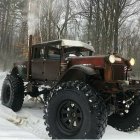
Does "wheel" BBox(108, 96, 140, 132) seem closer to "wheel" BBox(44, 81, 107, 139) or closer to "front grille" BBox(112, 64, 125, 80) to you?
"front grille" BBox(112, 64, 125, 80)

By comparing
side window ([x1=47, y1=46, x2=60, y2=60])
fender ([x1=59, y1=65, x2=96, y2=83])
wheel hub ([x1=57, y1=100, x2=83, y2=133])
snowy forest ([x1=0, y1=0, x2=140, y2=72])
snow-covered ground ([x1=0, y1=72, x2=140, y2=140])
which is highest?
snowy forest ([x1=0, y1=0, x2=140, y2=72])

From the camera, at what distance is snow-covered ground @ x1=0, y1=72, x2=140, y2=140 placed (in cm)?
653

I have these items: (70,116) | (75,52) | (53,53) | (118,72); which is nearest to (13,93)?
(53,53)

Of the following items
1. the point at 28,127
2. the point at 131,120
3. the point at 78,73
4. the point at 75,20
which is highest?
the point at 75,20

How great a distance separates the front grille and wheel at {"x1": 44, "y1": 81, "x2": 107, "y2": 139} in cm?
98

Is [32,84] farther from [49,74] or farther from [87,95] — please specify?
[87,95]

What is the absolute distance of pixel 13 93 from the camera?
35.1 ft

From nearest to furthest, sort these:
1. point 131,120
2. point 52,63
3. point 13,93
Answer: point 131,120, point 52,63, point 13,93

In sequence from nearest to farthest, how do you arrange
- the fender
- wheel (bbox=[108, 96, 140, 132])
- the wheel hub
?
the wheel hub → the fender → wheel (bbox=[108, 96, 140, 132])

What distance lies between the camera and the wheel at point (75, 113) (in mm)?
6938

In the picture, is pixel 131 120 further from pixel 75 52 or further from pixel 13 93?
pixel 13 93

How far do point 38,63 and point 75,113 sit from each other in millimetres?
3109

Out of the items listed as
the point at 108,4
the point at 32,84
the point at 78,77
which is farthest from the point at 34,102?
the point at 108,4

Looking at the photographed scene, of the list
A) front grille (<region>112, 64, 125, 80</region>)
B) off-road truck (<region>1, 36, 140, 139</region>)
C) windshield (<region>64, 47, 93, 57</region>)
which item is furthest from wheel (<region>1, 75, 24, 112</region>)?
front grille (<region>112, 64, 125, 80</region>)
